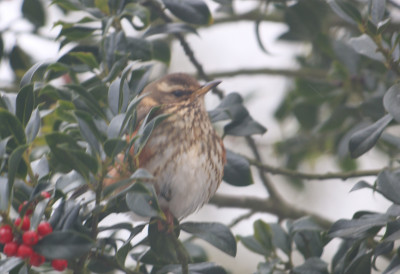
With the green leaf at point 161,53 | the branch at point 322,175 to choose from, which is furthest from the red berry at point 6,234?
the branch at point 322,175

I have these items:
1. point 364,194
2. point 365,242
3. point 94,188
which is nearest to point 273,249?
point 365,242

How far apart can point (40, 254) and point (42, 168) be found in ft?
1.33

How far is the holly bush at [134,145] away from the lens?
2006 mm

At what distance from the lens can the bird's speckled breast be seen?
9.16ft

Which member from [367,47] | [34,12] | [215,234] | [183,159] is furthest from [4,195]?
[34,12]

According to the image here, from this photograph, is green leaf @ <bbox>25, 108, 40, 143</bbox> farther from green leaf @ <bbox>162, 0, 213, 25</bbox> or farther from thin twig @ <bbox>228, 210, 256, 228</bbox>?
thin twig @ <bbox>228, 210, 256, 228</bbox>

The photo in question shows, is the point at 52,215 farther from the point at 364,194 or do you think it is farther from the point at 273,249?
the point at 364,194

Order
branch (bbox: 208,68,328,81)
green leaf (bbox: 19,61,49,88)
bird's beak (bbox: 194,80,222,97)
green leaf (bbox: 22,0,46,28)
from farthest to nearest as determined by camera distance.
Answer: branch (bbox: 208,68,328,81) < green leaf (bbox: 22,0,46,28) < bird's beak (bbox: 194,80,222,97) < green leaf (bbox: 19,61,49,88)

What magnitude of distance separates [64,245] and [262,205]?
2.10 meters

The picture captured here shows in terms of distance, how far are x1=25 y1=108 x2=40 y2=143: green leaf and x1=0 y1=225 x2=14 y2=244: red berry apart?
294mm

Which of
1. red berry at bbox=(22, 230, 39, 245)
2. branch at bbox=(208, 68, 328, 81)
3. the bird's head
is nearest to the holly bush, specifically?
red berry at bbox=(22, 230, 39, 245)

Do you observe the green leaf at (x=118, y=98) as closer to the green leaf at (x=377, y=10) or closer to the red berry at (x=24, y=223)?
the red berry at (x=24, y=223)

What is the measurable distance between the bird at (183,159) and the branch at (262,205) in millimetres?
920

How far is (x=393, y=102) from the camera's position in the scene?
93.3 inches
